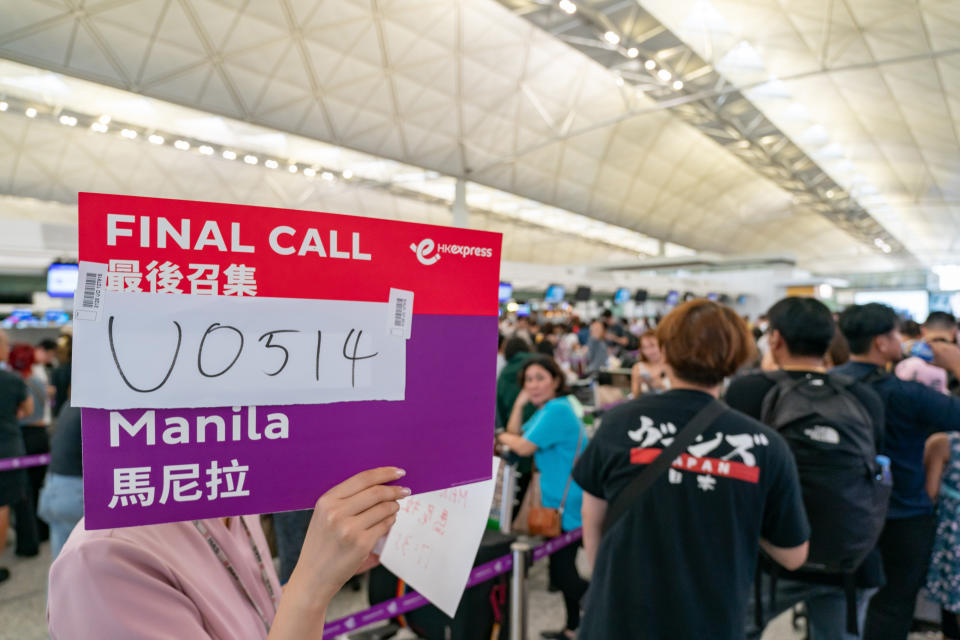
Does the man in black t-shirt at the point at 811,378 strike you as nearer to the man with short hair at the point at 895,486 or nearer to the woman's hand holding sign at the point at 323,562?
the man with short hair at the point at 895,486

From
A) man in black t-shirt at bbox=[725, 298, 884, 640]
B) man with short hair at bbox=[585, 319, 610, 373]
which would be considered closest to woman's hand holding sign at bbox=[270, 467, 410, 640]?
man in black t-shirt at bbox=[725, 298, 884, 640]

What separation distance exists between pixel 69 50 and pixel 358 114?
667 cm

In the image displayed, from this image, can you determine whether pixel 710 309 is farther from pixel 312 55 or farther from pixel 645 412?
pixel 312 55

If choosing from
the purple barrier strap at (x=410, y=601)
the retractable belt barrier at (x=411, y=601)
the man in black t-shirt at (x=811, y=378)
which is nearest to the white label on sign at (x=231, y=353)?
the purple barrier strap at (x=410, y=601)

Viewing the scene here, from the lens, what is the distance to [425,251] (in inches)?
39.9

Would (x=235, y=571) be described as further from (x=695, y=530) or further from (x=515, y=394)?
(x=515, y=394)

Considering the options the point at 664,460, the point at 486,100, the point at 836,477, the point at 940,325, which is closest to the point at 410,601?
the point at 664,460

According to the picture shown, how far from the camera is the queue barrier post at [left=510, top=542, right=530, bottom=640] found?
2854 millimetres

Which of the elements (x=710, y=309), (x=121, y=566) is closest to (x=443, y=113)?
(x=710, y=309)

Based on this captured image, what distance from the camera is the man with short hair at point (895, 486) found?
2.93 m

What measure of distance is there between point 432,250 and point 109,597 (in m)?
0.71

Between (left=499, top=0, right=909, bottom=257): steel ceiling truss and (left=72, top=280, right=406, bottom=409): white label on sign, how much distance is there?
423 inches

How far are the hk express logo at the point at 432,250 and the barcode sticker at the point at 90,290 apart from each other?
469mm

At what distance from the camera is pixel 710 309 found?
6.91ft
